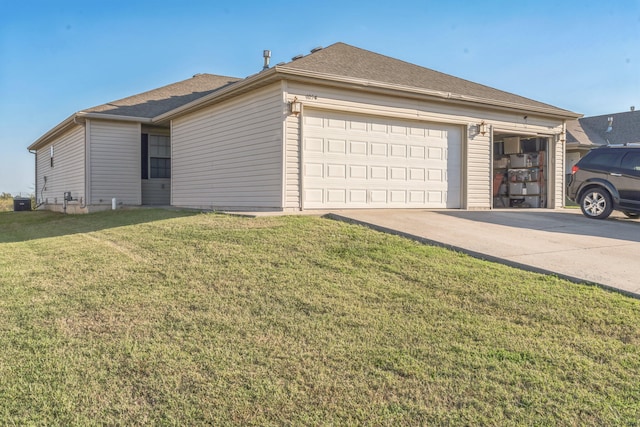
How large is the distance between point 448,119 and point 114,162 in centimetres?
1056

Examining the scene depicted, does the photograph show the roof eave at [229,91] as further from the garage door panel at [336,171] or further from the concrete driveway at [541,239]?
the concrete driveway at [541,239]

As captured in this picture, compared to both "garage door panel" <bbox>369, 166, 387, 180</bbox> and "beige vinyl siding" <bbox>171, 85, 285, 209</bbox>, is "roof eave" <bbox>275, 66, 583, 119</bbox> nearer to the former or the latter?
"beige vinyl siding" <bbox>171, 85, 285, 209</bbox>

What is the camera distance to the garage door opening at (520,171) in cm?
1408

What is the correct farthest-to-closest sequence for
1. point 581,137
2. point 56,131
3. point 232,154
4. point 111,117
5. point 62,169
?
point 581,137 → point 62,169 → point 56,131 → point 111,117 → point 232,154

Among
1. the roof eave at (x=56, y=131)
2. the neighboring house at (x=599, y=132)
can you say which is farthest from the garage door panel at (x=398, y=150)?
the neighboring house at (x=599, y=132)

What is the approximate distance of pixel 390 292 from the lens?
4.69 meters

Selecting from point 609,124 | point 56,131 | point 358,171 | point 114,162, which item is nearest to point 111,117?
point 114,162

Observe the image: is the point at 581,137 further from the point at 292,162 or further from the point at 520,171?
the point at 292,162

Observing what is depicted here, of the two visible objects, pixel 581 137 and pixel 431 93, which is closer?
pixel 431 93

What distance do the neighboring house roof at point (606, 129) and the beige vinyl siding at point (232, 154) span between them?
1672 cm

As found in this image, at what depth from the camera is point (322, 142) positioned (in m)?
10.0

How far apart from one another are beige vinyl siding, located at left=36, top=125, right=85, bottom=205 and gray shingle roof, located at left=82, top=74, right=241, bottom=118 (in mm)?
1519

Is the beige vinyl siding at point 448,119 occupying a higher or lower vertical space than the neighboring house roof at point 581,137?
lower

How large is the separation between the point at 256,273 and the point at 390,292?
5.21 feet
